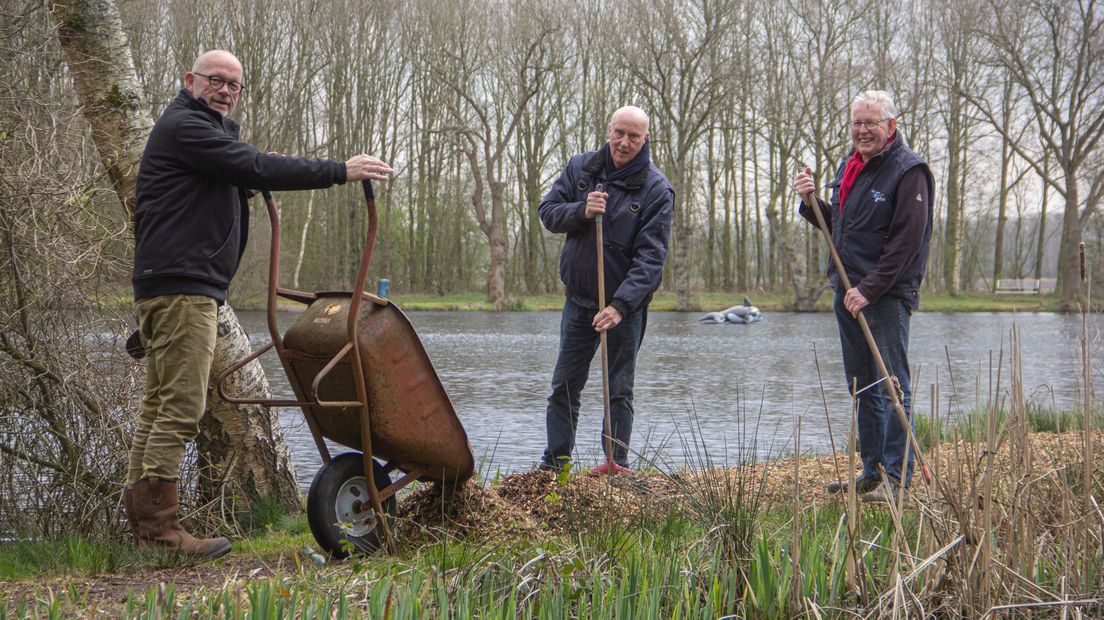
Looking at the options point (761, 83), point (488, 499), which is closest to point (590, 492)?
point (488, 499)

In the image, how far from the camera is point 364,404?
4008 millimetres

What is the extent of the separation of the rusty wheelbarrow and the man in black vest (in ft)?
7.06

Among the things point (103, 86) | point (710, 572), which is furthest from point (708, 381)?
point (710, 572)

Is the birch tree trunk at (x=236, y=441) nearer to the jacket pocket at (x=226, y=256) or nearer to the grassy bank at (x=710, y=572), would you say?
the jacket pocket at (x=226, y=256)

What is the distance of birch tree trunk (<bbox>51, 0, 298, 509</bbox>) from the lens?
511 centimetres

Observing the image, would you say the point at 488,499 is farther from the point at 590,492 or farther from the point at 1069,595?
the point at 1069,595

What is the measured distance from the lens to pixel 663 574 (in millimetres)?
3006

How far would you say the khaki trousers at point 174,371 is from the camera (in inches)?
161

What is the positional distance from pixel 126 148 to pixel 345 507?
2208mm

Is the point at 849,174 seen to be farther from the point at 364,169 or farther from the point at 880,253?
the point at 364,169

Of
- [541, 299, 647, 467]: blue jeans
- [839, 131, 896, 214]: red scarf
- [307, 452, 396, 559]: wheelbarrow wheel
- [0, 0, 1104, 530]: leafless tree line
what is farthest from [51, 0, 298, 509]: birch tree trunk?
[0, 0, 1104, 530]: leafless tree line

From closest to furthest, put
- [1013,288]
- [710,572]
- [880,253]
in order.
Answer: [710,572], [880,253], [1013,288]

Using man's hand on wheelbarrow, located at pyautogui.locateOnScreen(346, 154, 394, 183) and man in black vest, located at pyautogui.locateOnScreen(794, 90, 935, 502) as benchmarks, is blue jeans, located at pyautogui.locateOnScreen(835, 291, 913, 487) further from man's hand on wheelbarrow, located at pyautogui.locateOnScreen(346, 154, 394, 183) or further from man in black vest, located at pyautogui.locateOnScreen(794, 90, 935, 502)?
man's hand on wheelbarrow, located at pyautogui.locateOnScreen(346, 154, 394, 183)

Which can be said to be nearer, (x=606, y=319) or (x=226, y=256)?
(x=226, y=256)
